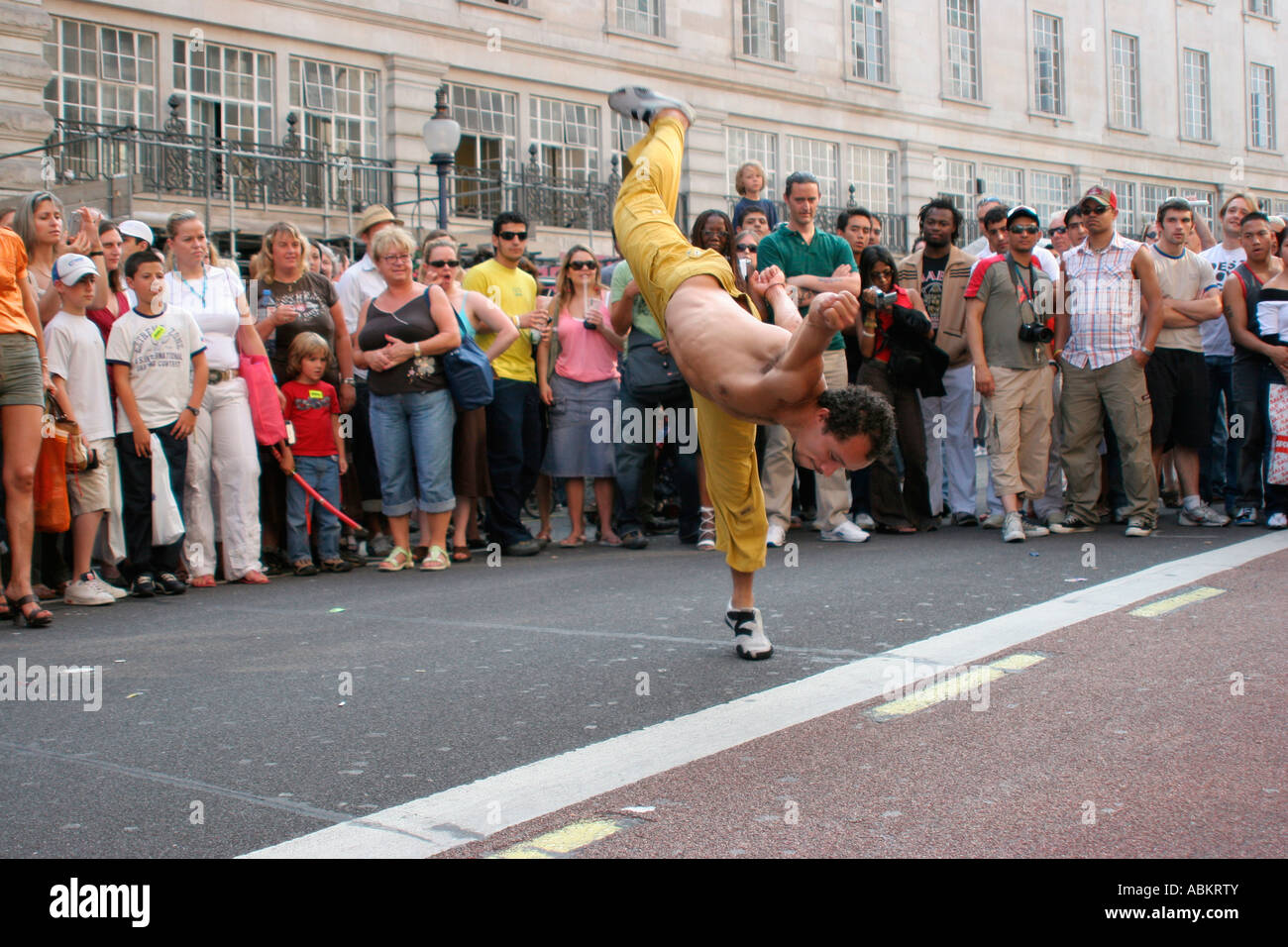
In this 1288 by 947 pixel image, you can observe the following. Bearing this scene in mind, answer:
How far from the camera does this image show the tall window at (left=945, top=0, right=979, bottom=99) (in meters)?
35.2

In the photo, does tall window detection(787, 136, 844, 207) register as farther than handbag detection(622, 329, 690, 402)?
Yes

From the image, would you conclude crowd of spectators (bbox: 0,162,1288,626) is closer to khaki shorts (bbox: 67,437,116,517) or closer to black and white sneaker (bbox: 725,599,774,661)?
khaki shorts (bbox: 67,437,116,517)

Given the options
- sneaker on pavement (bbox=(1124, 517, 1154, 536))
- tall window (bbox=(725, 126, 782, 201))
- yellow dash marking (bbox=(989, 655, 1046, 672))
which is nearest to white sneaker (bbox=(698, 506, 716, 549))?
sneaker on pavement (bbox=(1124, 517, 1154, 536))

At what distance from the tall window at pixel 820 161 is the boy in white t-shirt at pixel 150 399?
2430cm

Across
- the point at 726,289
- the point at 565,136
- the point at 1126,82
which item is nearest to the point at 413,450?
the point at 726,289

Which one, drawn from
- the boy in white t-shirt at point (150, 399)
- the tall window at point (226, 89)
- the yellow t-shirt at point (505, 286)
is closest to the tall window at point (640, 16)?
the tall window at point (226, 89)

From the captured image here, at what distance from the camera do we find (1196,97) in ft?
138

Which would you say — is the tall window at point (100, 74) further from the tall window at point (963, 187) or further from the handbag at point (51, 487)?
the tall window at point (963, 187)

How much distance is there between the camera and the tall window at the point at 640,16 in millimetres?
28031

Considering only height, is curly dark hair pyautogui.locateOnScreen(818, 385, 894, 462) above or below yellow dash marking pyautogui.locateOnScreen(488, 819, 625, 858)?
above

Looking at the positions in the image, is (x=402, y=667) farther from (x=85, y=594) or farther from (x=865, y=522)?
(x=865, y=522)

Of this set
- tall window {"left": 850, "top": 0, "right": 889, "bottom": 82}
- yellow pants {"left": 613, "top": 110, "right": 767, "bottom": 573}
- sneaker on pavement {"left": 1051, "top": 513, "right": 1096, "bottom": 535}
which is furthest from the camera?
tall window {"left": 850, "top": 0, "right": 889, "bottom": 82}

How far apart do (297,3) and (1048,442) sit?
17.4 meters

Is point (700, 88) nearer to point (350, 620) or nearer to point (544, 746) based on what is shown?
point (350, 620)
